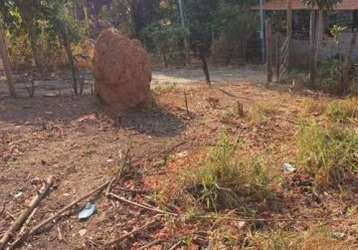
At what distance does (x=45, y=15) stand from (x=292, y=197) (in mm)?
8672

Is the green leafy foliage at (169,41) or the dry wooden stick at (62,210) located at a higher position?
the green leafy foliage at (169,41)

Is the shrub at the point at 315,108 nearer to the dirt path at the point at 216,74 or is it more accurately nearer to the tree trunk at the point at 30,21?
the dirt path at the point at 216,74

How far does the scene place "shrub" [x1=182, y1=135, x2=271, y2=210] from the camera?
4133 mm

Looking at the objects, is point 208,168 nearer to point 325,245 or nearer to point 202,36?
point 325,245

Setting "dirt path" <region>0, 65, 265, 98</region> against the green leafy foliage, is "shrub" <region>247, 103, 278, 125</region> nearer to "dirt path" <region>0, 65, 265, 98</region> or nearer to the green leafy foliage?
"dirt path" <region>0, 65, 265, 98</region>

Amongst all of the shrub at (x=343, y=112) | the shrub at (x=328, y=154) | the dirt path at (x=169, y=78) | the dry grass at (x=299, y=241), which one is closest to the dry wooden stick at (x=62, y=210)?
the dry grass at (x=299, y=241)

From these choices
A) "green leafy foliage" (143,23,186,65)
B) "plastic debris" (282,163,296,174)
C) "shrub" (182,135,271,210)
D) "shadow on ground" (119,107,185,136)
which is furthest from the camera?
"green leafy foliage" (143,23,186,65)

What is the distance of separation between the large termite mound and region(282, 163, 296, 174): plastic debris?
2762 millimetres

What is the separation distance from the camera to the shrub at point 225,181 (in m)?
4.13

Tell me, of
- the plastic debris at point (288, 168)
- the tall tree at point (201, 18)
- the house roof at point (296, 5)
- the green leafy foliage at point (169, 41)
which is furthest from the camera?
the tall tree at point (201, 18)

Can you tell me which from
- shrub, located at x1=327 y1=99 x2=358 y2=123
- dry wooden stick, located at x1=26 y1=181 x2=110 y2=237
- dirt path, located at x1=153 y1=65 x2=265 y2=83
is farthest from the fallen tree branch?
dirt path, located at x1=153 y1=65 x2=265 y2=83

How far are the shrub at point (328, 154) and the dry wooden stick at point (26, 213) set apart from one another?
244cm

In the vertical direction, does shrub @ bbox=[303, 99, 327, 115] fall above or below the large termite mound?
below

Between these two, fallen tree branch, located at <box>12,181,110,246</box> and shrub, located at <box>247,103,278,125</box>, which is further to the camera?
shrub, located at <box>247,103,278,125</box>
